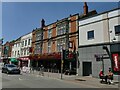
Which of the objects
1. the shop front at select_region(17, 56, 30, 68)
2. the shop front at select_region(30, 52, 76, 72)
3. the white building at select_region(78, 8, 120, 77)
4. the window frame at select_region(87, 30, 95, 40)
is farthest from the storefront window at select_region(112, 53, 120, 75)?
the shop front at select_region(17, 56, 30, 68)

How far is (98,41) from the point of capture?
25938mm

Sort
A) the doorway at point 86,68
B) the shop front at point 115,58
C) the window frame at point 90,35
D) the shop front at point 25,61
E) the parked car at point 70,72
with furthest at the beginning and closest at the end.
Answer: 1. the shop front at point 25,61
2. the parked car at point 70,72
3. the doorway at point 86,68
4. the window frame at point 90,35
5. the shop front at point 115,58

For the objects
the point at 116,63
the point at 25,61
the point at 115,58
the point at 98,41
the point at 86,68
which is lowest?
the point at 86,68

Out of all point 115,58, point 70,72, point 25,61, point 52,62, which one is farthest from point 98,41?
point 25,61

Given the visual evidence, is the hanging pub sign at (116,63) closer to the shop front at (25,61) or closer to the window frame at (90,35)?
the window frame at (90,35)

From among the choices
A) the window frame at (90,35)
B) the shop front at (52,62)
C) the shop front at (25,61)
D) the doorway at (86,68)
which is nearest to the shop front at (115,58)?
the window frame at (90,35)

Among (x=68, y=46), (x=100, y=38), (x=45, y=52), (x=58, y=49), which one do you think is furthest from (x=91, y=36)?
(x=45, y=52)

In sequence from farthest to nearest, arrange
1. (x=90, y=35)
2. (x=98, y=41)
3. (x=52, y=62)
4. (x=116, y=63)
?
1. (x=52, y=62)
2. (x=90, y=35)
3. (x=98, y=41)
4. (x=116, y=63)

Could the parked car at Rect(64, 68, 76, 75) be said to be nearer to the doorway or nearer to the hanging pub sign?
the doorway

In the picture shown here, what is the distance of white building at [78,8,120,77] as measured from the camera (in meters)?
24.0

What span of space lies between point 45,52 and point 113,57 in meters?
18.7

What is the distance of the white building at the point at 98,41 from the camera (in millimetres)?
24016

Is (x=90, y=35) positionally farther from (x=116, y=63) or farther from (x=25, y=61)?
(x=25, y=61)

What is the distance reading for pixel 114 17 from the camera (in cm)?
2403
